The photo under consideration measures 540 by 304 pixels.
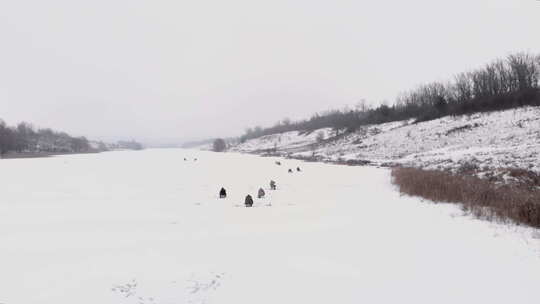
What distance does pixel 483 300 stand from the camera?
4.96 meters

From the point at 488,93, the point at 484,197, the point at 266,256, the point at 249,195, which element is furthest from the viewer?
the point at 488,93

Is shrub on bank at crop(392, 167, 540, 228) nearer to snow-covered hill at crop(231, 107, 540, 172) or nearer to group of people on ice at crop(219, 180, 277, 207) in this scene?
group of people on ice at crop(219, 180, 277, 207)

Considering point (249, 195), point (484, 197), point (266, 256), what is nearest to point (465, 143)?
point (484, 197)

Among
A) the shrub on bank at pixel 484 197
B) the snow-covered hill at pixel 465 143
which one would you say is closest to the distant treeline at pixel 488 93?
the snow-covered hill at pixel 465 143

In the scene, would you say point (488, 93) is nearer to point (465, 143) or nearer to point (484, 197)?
point (465, 143)

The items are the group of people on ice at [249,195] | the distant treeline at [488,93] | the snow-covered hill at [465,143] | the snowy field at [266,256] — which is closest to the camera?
the snowy field at [266,256]

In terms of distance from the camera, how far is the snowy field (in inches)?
210

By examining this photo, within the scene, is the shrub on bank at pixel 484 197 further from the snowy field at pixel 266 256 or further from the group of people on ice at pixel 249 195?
the group of people on ice at pixel 249 195

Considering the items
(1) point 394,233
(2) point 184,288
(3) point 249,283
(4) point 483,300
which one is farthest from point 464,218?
(2) point 184,288

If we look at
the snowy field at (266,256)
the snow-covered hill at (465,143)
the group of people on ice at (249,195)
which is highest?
the snow-covered hill at (465,143)

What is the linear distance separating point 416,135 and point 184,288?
58967 millimetres

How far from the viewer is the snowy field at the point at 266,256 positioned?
5338 millimetres

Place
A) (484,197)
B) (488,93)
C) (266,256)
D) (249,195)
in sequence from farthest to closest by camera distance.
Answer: (488,93) → (249,195) → (484,197) → (266,256)

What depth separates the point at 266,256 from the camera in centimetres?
713
